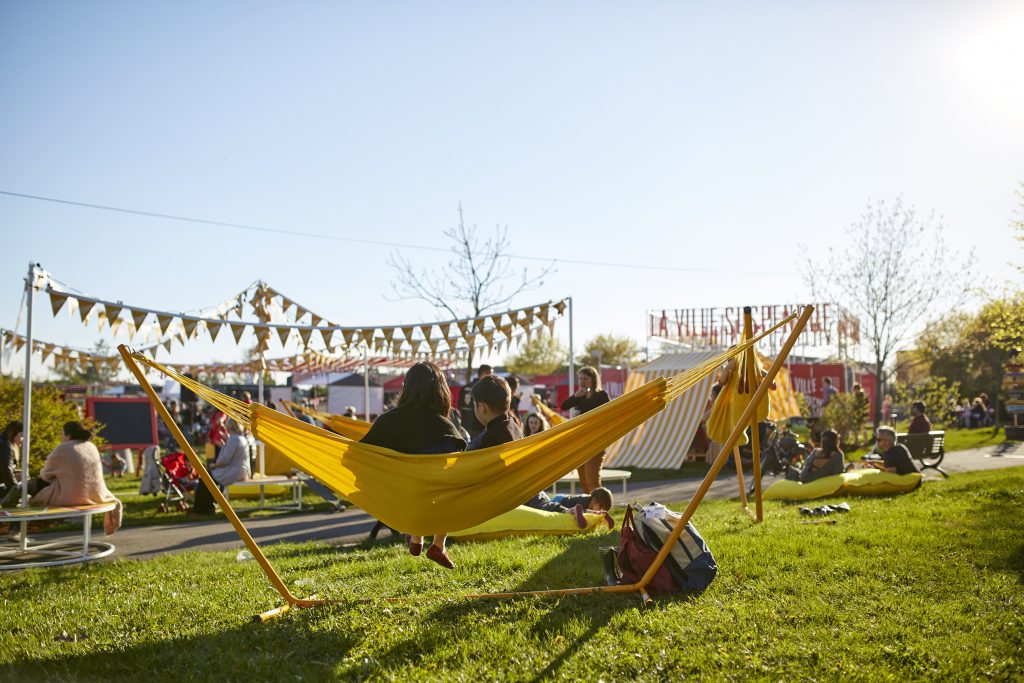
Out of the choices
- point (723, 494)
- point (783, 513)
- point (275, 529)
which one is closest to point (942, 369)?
point (723, 494)

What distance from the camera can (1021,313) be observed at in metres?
14.2

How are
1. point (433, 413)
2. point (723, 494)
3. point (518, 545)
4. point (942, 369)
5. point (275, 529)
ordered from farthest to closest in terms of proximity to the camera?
point (942, 369)
point (723, 494)
point (275, 529)
point (518, 545)
point (433, 413)

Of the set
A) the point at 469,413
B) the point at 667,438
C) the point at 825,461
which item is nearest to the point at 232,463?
the point at 469,413

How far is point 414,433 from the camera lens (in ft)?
15.0

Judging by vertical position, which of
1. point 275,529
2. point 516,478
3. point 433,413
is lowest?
point 275,529

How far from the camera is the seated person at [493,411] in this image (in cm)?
514

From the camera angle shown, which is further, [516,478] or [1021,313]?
[1021,313]

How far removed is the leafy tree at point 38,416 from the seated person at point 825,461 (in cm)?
993

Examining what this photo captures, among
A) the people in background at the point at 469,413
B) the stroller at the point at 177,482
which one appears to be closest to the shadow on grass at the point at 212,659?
the people in background at the point at 469,413

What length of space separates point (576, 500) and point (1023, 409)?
1907cm

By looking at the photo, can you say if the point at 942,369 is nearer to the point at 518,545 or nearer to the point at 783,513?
the point at 783,513

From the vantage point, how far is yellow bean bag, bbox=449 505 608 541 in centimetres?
710

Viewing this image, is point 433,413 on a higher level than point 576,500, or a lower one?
higher

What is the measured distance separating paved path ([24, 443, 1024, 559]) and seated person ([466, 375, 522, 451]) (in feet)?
10.6
